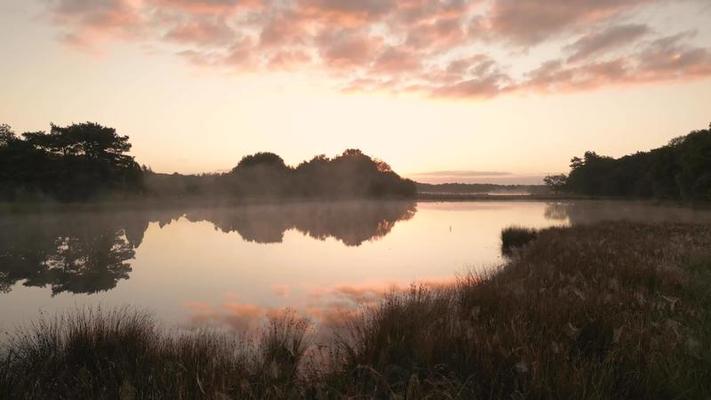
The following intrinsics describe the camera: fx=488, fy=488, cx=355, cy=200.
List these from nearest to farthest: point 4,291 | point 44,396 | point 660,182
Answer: point 44,396, point 4,291, point 660,182

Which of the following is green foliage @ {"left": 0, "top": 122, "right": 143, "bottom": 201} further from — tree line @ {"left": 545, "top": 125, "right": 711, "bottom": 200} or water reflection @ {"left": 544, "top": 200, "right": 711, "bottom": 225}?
tree line @ {"left": 545, "top": 125, "right": 711, "bottom": 200}

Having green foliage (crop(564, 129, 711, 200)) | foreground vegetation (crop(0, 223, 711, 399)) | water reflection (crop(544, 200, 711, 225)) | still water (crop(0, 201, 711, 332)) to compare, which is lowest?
water reflection (crop(544, 200, 711, 225))

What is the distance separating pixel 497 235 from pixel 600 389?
84.7ft

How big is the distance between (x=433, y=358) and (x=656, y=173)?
297 feet

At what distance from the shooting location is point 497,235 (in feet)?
95.3

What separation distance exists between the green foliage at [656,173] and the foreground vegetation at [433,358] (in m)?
60.0

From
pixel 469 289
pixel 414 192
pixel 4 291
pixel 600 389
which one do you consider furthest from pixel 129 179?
pixel 414 192

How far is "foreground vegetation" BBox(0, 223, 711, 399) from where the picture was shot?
163 inches

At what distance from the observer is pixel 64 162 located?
48281 millimetres

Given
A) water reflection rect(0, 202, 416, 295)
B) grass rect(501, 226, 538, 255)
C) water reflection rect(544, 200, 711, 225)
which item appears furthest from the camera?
water reflection rect(544, 200, 711, 225)

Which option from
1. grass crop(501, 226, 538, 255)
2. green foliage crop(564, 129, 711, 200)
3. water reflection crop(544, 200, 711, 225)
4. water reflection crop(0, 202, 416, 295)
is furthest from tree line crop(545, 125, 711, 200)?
water reflection crop(0, 202, 416, 295)

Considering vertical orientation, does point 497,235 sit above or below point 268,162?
below

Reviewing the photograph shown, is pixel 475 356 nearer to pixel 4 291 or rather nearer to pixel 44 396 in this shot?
pixel 44 396

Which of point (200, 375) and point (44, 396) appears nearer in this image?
point (44, 396)
